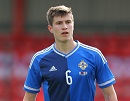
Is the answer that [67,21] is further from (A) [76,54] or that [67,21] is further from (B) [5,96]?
(B) [5,96]

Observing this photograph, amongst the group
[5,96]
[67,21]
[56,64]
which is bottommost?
[5,96]

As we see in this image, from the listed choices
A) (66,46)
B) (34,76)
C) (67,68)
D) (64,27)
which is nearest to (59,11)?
(64,27)

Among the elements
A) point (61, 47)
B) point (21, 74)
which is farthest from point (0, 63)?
point (61, 47)

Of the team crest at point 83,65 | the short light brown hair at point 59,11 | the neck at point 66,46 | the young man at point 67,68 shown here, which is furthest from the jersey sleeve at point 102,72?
the short light brown hair at point 59,11

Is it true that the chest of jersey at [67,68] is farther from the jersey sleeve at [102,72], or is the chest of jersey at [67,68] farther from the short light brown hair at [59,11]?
the short light brown hair at [59,11]

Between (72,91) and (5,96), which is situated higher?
(72,91)

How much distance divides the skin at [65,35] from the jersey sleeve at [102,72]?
7cm

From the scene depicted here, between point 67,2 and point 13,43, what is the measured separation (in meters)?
3.58

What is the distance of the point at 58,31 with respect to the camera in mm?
7188

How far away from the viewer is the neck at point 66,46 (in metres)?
7.26

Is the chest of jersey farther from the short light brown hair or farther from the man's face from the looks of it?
the short light brown hair

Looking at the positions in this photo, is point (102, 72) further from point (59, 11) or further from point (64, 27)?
point (59, 11)

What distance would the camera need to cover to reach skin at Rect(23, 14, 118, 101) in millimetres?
7109

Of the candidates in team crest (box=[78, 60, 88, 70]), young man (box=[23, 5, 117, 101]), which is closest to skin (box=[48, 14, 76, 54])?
young man (box=[23, 5, 117, 101])
